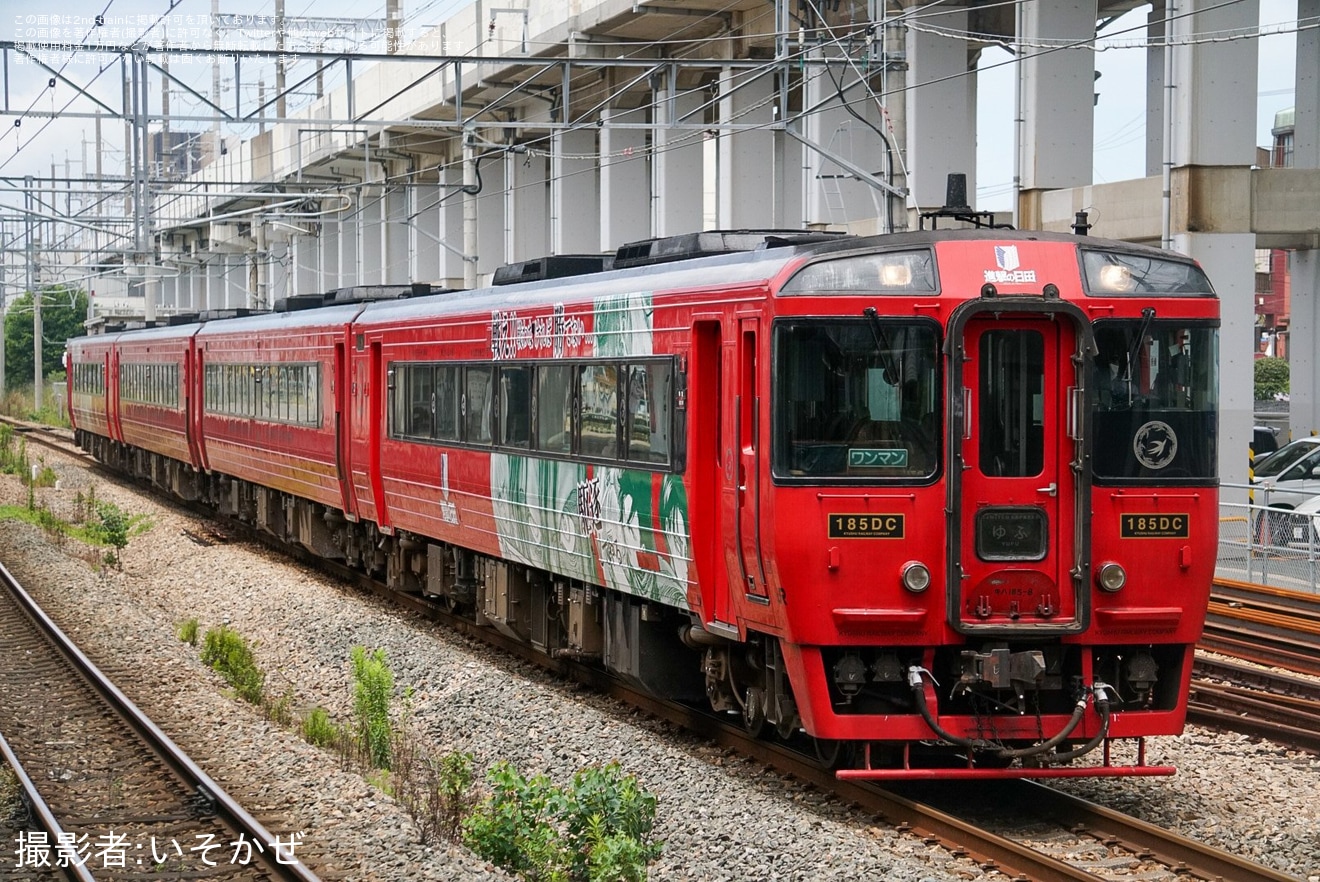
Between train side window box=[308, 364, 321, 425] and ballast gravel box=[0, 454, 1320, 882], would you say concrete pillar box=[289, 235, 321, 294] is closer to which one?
train side window box=[308, 364, 321, 425]

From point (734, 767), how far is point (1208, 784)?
2.56m

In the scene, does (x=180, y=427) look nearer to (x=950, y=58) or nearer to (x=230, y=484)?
(x=230, y=484)

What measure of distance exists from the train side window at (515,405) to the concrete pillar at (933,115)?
11.7 m

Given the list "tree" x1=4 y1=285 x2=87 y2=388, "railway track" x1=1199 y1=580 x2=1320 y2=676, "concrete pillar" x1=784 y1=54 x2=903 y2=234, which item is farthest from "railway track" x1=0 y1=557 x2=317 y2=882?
"tree" x1=4 y1=285 x2=87 y2=388

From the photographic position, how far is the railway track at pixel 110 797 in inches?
313

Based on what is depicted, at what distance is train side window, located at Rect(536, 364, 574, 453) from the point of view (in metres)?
11.8

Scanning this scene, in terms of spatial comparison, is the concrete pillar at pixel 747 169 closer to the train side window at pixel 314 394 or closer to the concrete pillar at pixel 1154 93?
the concrete pillar at pixel 1154 93

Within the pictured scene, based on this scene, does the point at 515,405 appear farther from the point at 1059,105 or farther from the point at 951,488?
the point at 1059,105

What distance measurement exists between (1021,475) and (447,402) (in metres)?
7.03

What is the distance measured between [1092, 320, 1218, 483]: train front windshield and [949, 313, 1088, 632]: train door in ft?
0.64

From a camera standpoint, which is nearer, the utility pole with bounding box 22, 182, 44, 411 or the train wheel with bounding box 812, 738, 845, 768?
the train wheel with bounding box 812, 738, 845, 768

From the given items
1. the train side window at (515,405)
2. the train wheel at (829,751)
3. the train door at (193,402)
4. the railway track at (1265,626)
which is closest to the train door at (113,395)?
the train door at (193,402)

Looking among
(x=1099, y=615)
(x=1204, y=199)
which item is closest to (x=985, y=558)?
(x=1099, y=615)

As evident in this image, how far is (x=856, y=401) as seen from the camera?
28.1ft
